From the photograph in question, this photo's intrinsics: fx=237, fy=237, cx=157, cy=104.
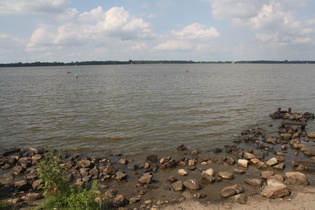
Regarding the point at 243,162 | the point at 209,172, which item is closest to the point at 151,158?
the point at 209,172

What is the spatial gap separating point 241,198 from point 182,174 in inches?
145

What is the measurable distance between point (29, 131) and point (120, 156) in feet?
35.1

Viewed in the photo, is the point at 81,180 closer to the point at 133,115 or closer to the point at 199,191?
the point at 199,191

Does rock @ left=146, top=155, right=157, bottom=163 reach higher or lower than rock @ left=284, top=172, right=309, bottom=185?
lower

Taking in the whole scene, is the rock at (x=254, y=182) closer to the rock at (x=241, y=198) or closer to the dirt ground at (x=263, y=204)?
the dirt ground at (x=263, y=204)

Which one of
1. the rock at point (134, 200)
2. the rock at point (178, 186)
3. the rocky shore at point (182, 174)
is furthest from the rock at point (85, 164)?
the rock at point (178, 186)

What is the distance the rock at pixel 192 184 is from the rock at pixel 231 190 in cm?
120

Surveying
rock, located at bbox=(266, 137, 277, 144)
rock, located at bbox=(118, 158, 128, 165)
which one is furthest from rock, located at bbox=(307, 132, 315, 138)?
rock, located at bbox=(118, 158, 128, 165)

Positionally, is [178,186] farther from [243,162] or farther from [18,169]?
[18,169]

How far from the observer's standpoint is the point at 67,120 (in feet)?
81.9

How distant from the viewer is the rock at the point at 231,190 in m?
10.6

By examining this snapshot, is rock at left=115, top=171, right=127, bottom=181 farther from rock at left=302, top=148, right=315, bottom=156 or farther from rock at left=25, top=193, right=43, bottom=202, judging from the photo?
rock at left=302, top=148, right=315, bottom=156

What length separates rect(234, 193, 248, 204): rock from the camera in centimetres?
993

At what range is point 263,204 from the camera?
9.68 m
